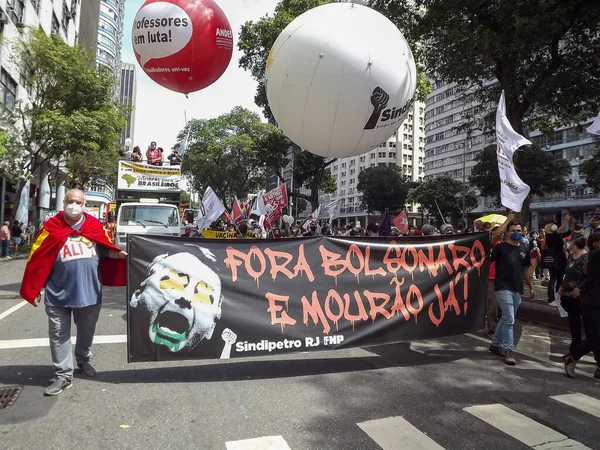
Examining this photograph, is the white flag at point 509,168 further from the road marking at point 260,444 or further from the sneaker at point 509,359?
the road marking at point 260,444

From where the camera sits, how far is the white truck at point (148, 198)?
14.3 meters

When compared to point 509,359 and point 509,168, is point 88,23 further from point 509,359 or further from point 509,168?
point 509,359

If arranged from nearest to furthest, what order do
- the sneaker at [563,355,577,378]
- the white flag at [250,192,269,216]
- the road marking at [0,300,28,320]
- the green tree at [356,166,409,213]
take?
the sneaker at [563,355,577,378] < the road marking at [0,300,28,320] < the white flag at [250,192,269,216] < the green tree at [356,166,409,213]

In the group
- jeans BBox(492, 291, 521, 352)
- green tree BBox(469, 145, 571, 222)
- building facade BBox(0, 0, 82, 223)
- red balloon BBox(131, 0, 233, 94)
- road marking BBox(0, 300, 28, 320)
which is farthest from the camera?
green tree BBox(469, 145, 571, 222)

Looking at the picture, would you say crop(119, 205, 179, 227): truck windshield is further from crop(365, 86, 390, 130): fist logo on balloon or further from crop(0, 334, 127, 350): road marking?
crop(365, 86, 390, 130): fist logo on balloon

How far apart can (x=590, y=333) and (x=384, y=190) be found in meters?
66.1

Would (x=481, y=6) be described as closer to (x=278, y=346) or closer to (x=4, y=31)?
(x=278, y=346)

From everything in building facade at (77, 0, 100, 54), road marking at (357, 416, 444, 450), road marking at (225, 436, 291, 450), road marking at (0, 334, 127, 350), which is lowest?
road marking at (225, 436, 291, 450)

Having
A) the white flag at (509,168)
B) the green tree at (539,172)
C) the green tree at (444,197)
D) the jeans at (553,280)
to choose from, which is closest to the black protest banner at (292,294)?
the white flag at (509,168)

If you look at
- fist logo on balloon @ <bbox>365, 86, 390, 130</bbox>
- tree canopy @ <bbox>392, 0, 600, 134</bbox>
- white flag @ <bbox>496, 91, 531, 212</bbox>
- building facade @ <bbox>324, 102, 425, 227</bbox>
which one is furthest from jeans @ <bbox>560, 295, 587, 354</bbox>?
building facade @ <bbox>324, 102, 425, 227</bbox>

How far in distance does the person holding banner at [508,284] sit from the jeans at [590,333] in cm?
72

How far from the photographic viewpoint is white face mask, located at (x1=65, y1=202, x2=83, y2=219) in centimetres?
433

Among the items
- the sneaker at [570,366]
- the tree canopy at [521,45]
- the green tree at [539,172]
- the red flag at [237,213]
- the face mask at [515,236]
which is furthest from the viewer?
the green tree at [539,172]

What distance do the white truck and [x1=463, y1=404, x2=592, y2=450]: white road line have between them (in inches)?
460
